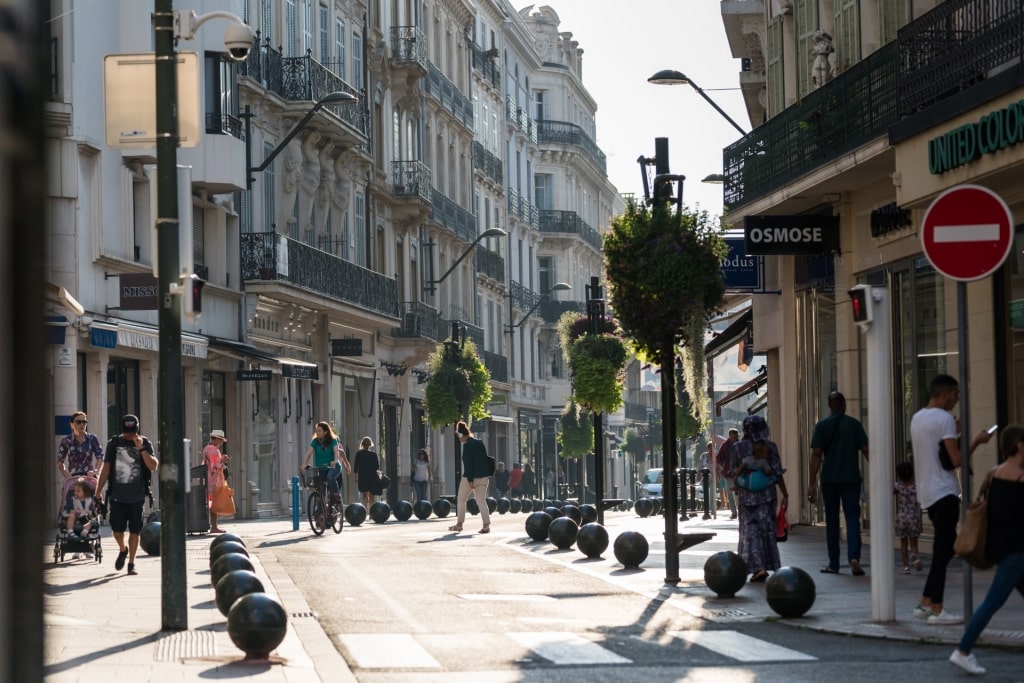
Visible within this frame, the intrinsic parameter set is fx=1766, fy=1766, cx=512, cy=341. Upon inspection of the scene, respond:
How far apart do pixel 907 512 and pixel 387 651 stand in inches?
314

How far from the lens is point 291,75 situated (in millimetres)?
40969

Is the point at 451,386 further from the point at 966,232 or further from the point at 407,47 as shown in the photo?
the point at 966,232

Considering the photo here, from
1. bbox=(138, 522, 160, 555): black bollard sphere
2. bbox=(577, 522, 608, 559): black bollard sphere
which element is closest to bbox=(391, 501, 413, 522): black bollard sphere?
bbox=(138, 522, 160, 555): black bollard sphere

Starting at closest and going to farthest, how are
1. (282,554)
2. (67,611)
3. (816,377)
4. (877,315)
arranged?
1. (877,315)
2. (67,611)
3. (282,554)
4. (816,377)

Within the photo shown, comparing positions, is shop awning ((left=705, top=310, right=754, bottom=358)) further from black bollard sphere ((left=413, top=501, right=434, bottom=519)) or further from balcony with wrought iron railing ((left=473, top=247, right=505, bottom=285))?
balcony with wrought iron railing ((left=473, top=247, right=505, bottom=285))

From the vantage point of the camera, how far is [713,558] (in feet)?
48.0

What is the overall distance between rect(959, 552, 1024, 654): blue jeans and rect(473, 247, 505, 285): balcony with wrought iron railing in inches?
2342

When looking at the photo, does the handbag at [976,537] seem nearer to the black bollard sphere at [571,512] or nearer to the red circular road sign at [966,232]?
the red circular road sign at [966,232]

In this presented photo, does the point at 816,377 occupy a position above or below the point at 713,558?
above

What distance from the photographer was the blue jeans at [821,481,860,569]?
1683 centimetres

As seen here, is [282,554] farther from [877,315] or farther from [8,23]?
[8,23]

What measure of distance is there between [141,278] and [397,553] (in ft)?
30.2

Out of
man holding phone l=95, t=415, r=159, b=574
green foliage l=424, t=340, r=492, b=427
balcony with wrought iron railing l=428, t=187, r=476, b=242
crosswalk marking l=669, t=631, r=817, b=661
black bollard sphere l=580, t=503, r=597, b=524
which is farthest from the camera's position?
balcony with wrought iron railing l=428, t=187, r=476, b=242

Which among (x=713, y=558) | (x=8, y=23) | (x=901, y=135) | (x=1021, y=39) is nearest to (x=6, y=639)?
(x=8, y=23)
